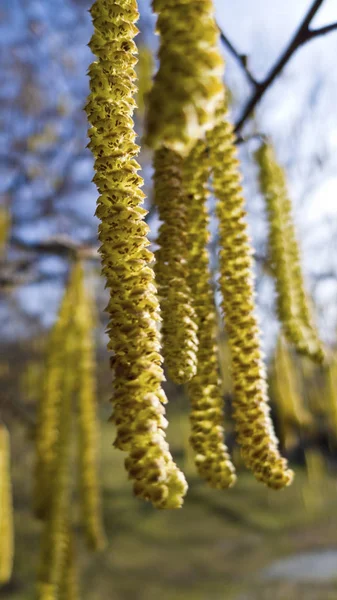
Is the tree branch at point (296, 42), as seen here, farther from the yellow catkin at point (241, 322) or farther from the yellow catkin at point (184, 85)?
the yellow catkin at point (184, 85)

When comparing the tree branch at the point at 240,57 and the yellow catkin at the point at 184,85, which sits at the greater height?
the tree branch at the point at 240,57

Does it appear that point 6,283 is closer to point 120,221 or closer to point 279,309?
point 279,309

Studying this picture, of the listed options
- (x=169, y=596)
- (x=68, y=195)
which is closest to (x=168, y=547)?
(x=169, y=596)

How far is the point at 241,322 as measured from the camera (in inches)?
23.3

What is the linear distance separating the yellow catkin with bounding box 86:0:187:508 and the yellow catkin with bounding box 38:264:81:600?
0.83 m

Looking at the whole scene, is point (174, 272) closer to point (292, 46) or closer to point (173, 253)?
point (173, 253)

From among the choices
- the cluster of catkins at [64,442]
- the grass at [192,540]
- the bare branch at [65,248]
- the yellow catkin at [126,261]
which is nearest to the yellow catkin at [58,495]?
the cluster of catkins at [64,442]

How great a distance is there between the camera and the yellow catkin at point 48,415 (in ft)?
4.07

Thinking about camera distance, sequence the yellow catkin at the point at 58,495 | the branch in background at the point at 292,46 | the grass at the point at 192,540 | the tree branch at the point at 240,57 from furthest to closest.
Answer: the grass at the point at 192,540, the yellow catkin at the point at 58,495, the tree branch at the point at 240,57, the branch in background at the point at 292,46

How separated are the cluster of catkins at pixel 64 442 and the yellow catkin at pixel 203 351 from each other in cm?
64

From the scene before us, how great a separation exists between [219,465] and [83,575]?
21.0 ft

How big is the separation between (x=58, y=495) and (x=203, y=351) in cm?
74

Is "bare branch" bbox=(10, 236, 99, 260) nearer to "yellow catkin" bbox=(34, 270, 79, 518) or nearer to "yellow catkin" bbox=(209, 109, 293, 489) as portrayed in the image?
"yellow catkin" bbox=(34, 270, 79, 518)

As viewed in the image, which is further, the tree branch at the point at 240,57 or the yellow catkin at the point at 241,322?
the tree branch at the point at 240,57
